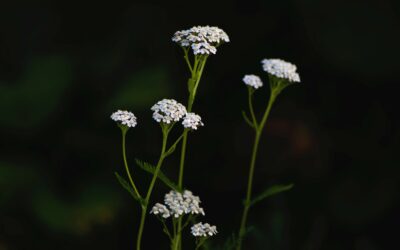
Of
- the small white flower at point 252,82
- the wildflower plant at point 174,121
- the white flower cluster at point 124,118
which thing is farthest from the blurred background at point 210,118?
the white flower cluster at point 124,118

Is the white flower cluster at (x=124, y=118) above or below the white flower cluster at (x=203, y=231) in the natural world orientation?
above

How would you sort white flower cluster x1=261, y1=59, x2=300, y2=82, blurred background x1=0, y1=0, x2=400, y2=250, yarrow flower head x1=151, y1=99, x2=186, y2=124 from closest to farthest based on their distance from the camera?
yarrow flower head x1=151, y1=99, x2=186, y2=124 → white flower cluster x1=261, y1=59, x2=300, y2=82 → blurred background x1=0, y1=0, x2=400, y2=250

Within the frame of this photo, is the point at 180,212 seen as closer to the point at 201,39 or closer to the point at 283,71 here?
the point at 201,39

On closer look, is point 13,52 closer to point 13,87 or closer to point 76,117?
point 13,87

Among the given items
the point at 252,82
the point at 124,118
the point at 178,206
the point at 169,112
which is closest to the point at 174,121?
the point at 169,112

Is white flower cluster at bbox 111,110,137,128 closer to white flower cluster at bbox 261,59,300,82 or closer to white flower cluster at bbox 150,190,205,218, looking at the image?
white flower cluster at bbox 150,190,205,218

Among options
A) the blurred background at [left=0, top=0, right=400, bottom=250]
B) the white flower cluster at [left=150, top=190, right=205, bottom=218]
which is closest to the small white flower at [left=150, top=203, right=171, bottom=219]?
the white flower cluster at [left=150, top=190, right=205, bottom=218]

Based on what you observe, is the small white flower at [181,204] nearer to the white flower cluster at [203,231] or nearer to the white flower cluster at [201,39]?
the white flower cluster at [203,231]
